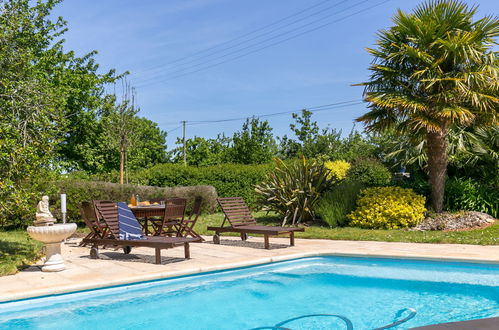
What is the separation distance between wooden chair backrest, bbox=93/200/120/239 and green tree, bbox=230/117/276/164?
2241cm

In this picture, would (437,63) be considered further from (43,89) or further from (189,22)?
(189,22)

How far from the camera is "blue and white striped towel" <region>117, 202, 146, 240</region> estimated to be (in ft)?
27.1

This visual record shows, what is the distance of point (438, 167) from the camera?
41.9 feet

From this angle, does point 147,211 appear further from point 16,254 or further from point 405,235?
point 405,235

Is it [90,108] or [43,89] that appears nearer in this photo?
[43,89]

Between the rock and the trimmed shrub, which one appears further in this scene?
the trimmed shrub

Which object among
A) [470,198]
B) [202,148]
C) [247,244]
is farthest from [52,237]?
[202,148]

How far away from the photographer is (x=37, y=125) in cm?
782

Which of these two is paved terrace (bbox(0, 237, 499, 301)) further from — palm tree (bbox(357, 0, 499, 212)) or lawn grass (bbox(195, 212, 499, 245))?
palm tree (bbox(357, 0, 499, 212))

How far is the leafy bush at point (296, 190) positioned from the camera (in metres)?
13.4

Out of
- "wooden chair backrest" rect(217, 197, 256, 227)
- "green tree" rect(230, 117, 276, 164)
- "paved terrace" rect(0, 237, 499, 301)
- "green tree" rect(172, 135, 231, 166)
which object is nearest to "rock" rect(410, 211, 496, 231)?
"paved terrace" rect(0, 237, 499, 301)

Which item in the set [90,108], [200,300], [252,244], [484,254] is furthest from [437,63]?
[90,108]

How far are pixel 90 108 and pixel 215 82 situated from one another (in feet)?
29.0

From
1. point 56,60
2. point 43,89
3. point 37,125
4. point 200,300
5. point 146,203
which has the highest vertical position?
point 56,60
